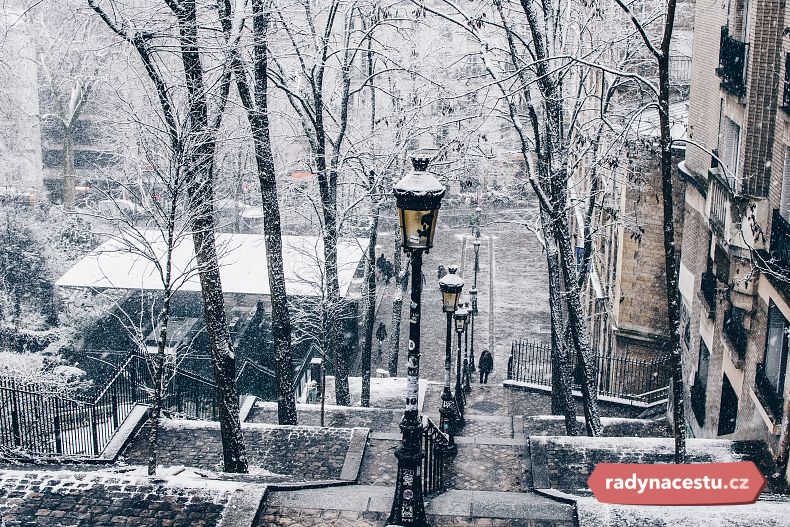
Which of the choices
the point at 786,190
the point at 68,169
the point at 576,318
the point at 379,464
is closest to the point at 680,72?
the point at 786,190

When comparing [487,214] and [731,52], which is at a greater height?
[731,52]

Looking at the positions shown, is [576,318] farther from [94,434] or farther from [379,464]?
[94,434]

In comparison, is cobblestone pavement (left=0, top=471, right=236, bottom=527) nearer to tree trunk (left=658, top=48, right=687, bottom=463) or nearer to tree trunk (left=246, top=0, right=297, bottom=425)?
tree trunk (left=246, top=0, right=297, bottom=425)

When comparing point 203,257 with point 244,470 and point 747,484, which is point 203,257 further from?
point 747,484

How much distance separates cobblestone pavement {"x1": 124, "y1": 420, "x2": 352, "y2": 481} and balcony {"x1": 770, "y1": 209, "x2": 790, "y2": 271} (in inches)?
315

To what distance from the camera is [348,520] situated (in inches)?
427

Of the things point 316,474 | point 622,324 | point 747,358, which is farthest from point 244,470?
point 622,324

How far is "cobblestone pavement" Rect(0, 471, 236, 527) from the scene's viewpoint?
10594 mm

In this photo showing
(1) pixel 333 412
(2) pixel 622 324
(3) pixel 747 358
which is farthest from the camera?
(2) pixel 622 324

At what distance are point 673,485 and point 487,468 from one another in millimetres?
4541

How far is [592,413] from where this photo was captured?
16.9m

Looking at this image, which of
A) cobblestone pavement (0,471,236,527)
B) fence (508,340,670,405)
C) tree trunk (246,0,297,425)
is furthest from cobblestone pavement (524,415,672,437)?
cobblestone pavement (0,471,236,527)

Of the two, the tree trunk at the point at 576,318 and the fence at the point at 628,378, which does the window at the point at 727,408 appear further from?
the fence at the point at 628,378

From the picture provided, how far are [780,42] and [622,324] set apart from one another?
37.4ft
